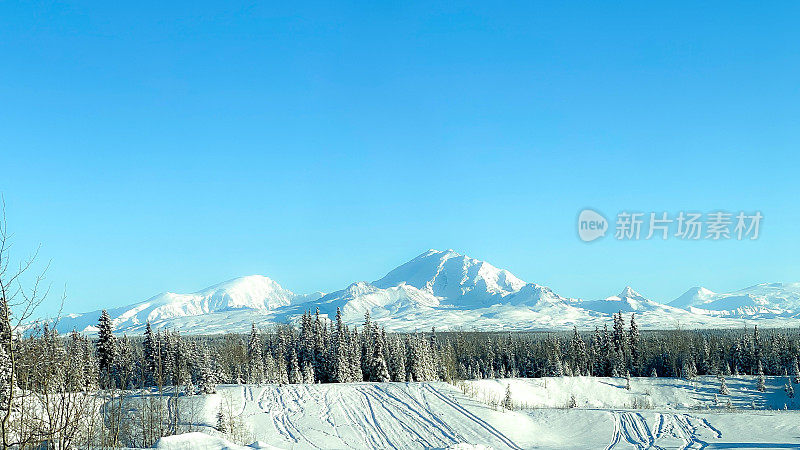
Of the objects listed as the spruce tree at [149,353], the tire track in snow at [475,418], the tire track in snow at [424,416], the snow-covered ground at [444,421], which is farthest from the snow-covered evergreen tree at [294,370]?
the tire track in snow at [475,418]

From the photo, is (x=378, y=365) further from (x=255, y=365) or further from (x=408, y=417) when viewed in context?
(x=408, y=417)

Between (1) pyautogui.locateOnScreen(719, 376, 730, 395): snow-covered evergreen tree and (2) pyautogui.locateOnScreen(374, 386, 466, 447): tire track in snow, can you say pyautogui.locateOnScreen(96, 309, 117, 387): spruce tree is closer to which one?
(2) pyautogui.locateOnScreen(374, 386, 466, 447): tire track in snow

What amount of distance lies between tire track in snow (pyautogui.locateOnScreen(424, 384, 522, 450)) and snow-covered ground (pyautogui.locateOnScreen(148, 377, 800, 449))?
66mm

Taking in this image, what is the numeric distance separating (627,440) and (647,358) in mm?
71182

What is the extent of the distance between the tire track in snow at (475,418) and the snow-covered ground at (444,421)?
66 millimetres

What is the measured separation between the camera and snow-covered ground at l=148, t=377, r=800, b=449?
32188 mm

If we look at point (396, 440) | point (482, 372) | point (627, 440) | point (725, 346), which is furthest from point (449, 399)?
point (725, 346)

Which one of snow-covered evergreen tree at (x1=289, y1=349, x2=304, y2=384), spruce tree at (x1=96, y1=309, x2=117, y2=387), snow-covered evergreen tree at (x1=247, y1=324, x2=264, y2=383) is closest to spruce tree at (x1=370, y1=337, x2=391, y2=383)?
snow-covered evergreen tree at (x1=289, y1=349, x2=304, y2=384)

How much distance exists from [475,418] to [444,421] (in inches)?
83.4

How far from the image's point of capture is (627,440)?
32094mm

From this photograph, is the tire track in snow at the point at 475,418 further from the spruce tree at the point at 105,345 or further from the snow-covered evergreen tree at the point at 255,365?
the spruce tree at the point at 105,345

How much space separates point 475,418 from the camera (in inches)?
1508

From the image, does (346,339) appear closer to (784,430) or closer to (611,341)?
(611,341)

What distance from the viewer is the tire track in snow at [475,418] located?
3392 cm
